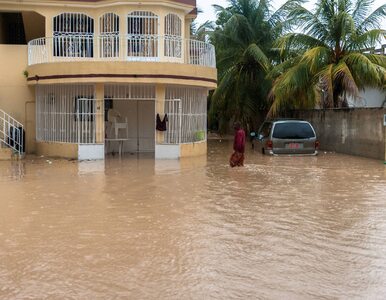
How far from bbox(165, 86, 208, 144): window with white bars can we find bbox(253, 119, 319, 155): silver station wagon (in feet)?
A: 8.78

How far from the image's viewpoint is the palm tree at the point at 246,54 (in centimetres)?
3036

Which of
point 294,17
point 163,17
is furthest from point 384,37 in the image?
point 163,17

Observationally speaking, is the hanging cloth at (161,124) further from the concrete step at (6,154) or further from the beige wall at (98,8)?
the concrete step at (6,154)

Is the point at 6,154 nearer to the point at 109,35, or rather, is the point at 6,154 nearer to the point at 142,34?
the point at 109,35

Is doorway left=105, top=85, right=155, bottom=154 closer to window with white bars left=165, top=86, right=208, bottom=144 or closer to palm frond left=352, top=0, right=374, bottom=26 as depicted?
window with white bars left=165, top=86, right=208, bottom=144

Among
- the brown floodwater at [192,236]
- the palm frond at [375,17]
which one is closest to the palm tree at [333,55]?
the palm frond at [375,17]

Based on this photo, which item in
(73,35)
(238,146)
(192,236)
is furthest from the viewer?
(73,35)

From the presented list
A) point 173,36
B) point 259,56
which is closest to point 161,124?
point 173,36

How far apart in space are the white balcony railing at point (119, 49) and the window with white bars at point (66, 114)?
1.13 meters

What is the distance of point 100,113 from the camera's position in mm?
19859

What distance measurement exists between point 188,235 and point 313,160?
40.5 ft

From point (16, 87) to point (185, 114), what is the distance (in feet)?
21.8

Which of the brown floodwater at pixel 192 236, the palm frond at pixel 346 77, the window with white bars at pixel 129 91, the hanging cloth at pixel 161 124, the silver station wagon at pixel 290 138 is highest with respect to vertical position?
the palm frond at pixel 346 77

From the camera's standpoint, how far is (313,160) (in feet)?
64.2
